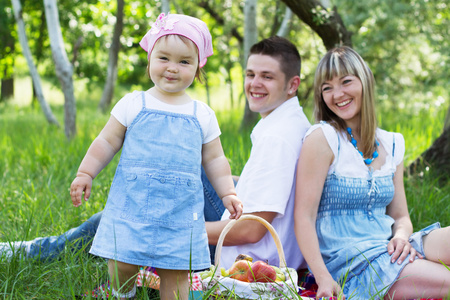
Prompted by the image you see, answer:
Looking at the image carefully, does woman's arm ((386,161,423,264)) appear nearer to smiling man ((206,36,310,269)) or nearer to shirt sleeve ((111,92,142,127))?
smiling man ((206,36,310,269))

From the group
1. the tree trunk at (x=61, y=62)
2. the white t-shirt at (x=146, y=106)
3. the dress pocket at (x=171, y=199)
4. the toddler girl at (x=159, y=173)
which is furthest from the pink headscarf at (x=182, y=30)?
the tree trunk at (x=61, y=62)

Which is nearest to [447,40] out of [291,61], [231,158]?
[231,158]

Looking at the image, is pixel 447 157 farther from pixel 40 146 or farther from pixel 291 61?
pixel 40 146

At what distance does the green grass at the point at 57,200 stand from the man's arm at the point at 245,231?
26.0 inches

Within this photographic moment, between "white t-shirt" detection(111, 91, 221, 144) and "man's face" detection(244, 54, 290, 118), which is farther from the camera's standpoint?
"man's face" detection(244, 54, 290, 118)

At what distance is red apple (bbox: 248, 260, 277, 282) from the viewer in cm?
241

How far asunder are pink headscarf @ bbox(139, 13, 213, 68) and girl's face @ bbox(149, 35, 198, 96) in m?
0.02

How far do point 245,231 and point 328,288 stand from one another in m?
0.56

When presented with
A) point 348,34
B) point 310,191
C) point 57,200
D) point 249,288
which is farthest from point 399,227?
point 348,34

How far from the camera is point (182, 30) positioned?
2.20m

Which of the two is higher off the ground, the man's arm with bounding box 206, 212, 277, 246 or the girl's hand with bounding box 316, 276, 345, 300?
the man's arm with bounding box 206, 212, 277, 246

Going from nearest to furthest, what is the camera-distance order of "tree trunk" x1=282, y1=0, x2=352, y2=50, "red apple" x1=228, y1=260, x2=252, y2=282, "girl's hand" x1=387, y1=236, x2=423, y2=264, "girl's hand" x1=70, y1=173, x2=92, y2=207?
1. "girl's hand" x1=70, y1=173, x2=92, y2=207
2. "red apple" x1=228, y1=260, x2=252, y2=282
3. "girl's hand" x1=387, y1=236, x2=423, y2=264
4. "tree trunk" x1=282, y1=0, x2=352, y2=50

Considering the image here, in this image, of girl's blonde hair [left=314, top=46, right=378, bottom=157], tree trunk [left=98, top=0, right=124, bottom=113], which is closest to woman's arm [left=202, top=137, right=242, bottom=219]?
girl's blonde hair [left=314, top=46, right=378, bottom=157]

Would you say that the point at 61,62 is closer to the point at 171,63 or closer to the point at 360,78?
the point at 360,78
